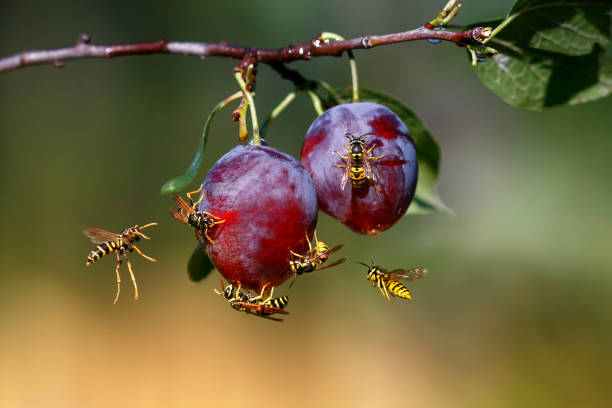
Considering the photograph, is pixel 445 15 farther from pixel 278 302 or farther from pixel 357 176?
pixel 278 302

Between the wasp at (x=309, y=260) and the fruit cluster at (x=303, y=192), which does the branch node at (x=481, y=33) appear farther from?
the wasp at (x=309, y=260)

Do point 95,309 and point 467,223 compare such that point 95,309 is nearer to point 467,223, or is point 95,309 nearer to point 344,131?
point 467,223

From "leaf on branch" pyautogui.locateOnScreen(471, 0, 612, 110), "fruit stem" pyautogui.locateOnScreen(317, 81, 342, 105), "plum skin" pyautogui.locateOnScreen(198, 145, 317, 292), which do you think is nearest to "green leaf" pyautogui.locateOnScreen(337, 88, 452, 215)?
"fruit stem" pyautogui.locateOnScreen(317, 81, 342, 105)

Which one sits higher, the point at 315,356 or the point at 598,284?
the point at 598,284

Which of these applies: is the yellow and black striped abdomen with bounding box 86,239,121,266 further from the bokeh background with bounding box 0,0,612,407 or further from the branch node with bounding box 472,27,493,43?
the bokeh background with bounding box 0,0,612,407

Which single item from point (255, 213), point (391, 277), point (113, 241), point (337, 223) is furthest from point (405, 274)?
point (337, 223)

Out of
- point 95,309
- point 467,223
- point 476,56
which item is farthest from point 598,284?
point 95,309

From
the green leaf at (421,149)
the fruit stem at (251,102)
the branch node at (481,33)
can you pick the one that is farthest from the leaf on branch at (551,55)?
the fruit stem at (251,102)
